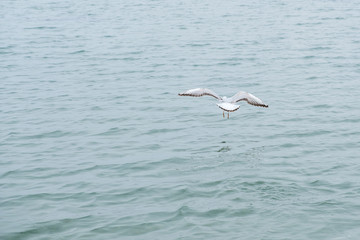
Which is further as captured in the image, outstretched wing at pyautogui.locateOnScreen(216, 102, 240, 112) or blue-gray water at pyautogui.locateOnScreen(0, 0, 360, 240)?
outstretched wing at pyautogui.locateOnScreen(216, 102, 240, 112)

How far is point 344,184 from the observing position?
55.1 ft

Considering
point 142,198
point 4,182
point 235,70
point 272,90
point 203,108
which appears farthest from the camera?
point 235,70

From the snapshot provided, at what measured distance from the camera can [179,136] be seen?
21.2 metres

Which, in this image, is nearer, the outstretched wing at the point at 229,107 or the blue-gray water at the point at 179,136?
the blue-gray water at the point at 179,136

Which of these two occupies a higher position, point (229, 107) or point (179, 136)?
point (229, 107)

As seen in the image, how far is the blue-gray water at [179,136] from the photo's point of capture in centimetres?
1521

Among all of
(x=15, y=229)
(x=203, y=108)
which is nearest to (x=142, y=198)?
(x=15, y=229)

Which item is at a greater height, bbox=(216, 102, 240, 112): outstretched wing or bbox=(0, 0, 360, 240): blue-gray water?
bbox=(216, 102, 240, 112): outstretched wing

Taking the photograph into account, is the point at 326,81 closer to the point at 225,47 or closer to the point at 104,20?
the point at 225,47

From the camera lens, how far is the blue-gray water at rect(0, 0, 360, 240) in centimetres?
1521

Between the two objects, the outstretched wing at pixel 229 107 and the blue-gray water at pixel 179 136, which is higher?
the outstretched wing at pixel 229 107

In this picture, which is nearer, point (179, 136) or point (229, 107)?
point (229, 107)

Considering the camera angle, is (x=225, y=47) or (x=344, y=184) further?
(x=225, y=47)

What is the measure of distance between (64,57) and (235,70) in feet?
32.7
